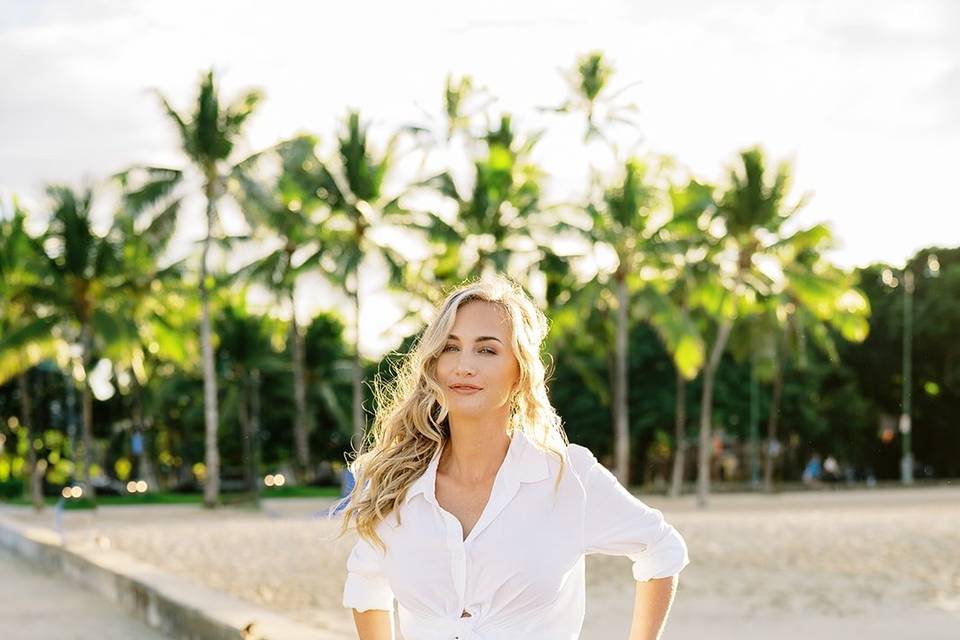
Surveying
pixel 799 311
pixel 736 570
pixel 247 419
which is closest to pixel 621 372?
pixel 799 311

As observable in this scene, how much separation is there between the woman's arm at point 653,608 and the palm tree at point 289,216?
3173 cm

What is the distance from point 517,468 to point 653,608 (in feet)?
1.18

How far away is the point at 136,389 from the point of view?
44094 mm

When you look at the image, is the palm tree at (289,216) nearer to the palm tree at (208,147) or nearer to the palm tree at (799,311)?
the palm tree at (208,147)

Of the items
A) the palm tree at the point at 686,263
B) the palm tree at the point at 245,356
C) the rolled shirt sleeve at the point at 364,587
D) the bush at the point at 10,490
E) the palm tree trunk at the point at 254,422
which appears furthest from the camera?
the bush at the point at 10,490

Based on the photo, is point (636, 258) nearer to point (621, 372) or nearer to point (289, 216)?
point (621, 372)

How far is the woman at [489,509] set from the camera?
2322mm

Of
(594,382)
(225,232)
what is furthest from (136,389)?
(594,382)

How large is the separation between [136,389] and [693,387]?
18.7m

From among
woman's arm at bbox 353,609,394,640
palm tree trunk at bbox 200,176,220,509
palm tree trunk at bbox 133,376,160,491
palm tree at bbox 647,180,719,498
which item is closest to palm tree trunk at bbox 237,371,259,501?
palm tree trunk at bbox 133,376,160,491

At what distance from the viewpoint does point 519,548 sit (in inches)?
91.2

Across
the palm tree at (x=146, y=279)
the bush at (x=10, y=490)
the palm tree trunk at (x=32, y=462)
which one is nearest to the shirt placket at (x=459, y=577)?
the palm tree at (x=146, y=279)

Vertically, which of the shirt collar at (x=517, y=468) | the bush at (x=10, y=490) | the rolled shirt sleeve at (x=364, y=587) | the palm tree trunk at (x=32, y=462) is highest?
the shirt collar at (x=517, y=468)

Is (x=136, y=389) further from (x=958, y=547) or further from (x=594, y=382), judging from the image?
(x=958, y=547)
